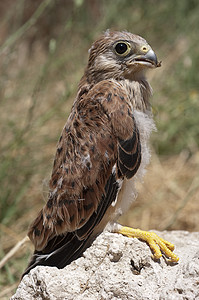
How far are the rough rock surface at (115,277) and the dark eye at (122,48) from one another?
1.15 m

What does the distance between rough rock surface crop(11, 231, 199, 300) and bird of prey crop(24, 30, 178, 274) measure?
0.09m

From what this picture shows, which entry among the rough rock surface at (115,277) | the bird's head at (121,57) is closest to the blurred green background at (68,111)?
the bird's head at (121,57)

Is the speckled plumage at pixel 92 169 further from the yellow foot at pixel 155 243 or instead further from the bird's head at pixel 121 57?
the yellow foot at pixel 155 243

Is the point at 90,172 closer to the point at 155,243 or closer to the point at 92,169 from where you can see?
the point at 92,169

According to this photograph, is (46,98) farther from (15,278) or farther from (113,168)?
(113,168)

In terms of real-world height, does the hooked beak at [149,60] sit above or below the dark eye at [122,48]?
below

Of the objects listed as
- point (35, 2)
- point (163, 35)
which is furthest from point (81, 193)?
point (35, 2)

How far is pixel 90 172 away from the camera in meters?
2.77

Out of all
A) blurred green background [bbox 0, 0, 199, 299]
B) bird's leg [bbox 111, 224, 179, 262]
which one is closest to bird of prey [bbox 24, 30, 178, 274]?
bird's leg [bbox 111, 224, 179, 262]

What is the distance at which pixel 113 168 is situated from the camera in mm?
2801

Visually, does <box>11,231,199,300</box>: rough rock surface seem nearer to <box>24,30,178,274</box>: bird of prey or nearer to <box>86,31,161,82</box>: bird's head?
<box>24,30,178,274</box>: bird of prey

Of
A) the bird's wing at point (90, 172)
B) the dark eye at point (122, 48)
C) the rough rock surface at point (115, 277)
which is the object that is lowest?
the rough rock surface at point (115, 277)

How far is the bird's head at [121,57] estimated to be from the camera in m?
2.96

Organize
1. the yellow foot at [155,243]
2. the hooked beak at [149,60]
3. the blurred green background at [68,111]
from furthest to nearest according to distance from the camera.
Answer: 1. the blurred green background at [68,111]
2. the hooked beak at [149,60]
3. the yellow foot at [155,243]
